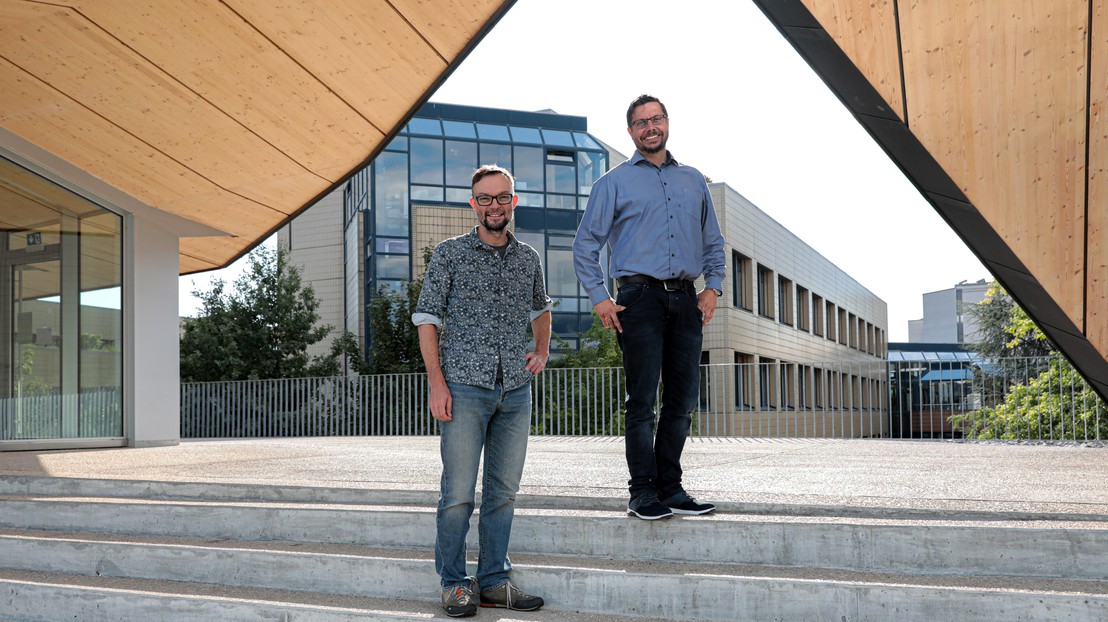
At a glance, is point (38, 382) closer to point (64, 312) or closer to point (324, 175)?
point (64, 312)

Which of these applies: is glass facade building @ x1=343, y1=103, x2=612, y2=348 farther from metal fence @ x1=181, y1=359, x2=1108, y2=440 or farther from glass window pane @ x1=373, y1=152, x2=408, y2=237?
metal fence @ x1=181, y1=359, x2=1108, y2=440

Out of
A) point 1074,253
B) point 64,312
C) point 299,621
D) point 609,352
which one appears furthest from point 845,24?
point 609,352

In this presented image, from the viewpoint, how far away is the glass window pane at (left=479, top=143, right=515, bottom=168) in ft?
83.0

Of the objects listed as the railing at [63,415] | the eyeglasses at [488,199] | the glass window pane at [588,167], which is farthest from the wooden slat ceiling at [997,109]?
the glass window pane at [588,167]

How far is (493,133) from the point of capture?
85.0ft

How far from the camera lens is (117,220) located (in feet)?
38.1

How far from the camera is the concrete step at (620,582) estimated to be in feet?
11.3

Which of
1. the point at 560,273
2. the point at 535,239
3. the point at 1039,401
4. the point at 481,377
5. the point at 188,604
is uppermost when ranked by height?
the point at 535,239

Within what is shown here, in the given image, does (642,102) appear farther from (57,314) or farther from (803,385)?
(803,385)

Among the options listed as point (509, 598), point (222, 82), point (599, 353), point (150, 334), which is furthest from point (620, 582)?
point (599, 353)

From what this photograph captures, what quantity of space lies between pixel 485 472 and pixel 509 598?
0.52 m

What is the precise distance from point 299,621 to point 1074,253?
6.52m

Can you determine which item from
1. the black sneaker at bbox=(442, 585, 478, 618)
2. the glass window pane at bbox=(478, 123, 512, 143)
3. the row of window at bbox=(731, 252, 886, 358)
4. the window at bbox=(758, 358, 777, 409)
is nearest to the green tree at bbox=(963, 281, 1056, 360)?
the row of window at bbox=(731, 252, 886, 358)

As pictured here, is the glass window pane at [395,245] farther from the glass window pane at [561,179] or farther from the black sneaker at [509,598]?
the black sneaker at [509,598]
